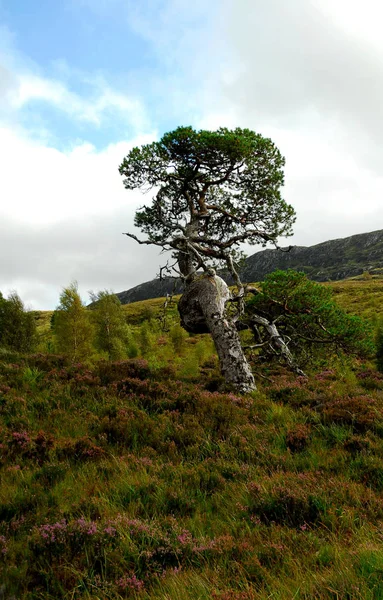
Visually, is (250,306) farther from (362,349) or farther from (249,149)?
(249,149)

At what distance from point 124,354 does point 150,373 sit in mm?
18512

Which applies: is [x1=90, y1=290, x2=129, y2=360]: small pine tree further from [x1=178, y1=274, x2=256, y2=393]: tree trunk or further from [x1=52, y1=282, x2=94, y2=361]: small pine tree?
[x1=178, y1=274, x2=256, y2=393]: tree trunk

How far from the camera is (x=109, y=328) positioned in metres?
30.1

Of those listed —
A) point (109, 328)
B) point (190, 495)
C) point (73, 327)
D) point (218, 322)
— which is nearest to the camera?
point (190, 495)

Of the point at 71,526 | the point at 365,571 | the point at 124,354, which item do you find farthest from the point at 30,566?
the point at 124,354

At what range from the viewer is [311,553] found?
2.88 m

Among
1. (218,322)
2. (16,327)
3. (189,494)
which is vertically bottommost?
(189,494)

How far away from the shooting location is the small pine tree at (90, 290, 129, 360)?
28719 mm

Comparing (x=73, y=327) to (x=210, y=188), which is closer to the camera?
(x=210, y=188)

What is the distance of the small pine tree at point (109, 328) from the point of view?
28.7 m

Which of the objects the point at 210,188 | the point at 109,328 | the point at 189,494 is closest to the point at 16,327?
the point at 109,328

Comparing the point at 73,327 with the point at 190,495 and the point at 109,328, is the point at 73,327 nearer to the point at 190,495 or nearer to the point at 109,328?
the point at 109,328

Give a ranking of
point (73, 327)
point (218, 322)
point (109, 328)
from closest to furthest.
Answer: point (218, 322) → point (73, 327) → point (109, 328)

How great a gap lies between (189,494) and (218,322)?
638 centimetres
